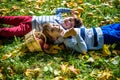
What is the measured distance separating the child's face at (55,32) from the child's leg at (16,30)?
458 millimetres

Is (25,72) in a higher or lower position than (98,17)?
lower

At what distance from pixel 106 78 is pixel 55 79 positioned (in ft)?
1.97

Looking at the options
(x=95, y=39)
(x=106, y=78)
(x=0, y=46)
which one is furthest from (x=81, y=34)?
(x=0, y=46)

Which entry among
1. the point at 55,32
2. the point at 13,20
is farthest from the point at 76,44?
the point at 13,20

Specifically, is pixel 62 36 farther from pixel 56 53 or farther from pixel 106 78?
pixel 106 78

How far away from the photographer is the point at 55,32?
3994 mm

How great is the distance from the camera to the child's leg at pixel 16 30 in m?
4.17

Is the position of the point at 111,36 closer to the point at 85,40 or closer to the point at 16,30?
the point at 85,40

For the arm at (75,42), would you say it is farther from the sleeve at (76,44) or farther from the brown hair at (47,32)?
the brown hair at (47,32)

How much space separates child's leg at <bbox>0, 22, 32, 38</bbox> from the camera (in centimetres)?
417

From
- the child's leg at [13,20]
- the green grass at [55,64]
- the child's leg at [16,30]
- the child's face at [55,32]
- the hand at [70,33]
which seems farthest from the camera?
the child's leg at [13,20]

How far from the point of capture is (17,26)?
4309 mm

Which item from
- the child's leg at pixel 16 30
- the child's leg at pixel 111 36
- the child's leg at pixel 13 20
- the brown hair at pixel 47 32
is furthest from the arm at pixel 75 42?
the child's leg at pixel 13 20

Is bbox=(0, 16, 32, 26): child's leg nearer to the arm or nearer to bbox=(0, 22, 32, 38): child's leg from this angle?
bbox=(0, 22, 32, 38): child's leg
